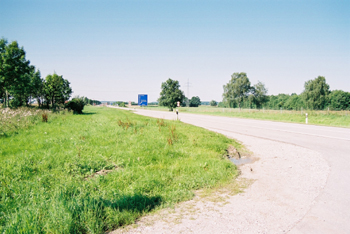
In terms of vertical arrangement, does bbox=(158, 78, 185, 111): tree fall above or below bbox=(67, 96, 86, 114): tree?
above

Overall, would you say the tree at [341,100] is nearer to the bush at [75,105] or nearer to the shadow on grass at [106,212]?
the bush at [75,105]

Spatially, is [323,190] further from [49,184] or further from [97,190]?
[49,184]

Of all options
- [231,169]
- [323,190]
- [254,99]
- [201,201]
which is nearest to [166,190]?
[201,201]

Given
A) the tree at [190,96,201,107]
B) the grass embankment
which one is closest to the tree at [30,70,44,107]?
the grass embankment

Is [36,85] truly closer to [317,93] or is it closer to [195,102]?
[317,93]

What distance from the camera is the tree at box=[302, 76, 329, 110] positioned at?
59844mm

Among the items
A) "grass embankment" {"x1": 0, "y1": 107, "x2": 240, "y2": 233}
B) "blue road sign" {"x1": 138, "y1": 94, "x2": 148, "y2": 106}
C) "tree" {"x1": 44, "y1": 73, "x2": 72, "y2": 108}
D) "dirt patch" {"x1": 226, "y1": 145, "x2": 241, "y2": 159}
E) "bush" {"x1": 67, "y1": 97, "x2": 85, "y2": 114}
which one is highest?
"tree" {"x1": 44, "y1": 73, "x2": 72, "y2": 108}

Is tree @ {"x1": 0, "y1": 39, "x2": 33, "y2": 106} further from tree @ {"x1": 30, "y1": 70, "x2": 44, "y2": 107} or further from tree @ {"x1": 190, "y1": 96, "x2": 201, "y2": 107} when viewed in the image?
tree @ {"x1": 190, "y1": 96, "x2": 201, "y2": 107}

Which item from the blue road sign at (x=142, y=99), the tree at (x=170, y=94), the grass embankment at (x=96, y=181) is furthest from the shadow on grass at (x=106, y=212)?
the tree at (x=170, y=94)

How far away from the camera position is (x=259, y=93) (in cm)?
7375

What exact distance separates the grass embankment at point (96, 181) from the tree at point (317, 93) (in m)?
66.5

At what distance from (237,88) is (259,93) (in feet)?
30.3

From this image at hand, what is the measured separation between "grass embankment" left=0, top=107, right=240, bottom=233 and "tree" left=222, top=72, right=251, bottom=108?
221 ft

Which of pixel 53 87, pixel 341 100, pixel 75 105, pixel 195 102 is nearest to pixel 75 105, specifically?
pixel 75 105
